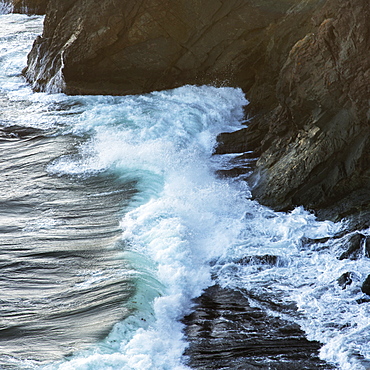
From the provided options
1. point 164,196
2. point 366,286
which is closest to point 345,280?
point 366,286

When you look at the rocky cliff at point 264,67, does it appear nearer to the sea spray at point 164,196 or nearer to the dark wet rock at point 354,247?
the sea spray at point 164,196

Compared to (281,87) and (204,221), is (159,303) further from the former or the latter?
(281,87)

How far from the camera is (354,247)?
8.35 m

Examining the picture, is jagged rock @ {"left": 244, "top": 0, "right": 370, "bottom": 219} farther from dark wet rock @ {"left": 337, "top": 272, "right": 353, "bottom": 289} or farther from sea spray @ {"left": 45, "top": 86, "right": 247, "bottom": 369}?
dark wet rock @ {"left": 337, "top": 272, "right": 353, "bottom": 289}

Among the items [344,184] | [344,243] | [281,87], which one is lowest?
[344,243]

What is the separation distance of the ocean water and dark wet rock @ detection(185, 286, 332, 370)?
0.17 m

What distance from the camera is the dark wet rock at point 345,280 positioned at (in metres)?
7.75

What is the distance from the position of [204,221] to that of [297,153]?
2.05 m

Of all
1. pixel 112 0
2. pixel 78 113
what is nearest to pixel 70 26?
pixel 112 0

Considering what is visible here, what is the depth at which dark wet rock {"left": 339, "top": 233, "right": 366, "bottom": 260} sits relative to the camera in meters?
8.28

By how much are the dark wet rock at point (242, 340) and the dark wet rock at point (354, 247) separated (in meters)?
1.70

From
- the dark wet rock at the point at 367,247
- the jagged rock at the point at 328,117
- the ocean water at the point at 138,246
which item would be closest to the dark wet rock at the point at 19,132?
the ocean water at the point at 138,246

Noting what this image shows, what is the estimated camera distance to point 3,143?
13547mm

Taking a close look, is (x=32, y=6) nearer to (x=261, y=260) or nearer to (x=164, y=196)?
(x=164, y=196)
